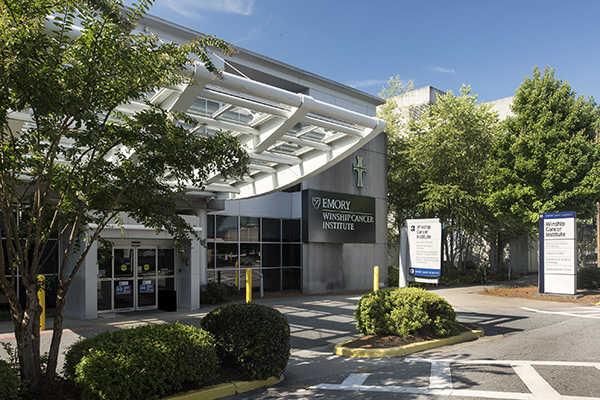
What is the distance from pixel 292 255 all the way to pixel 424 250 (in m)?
11.9

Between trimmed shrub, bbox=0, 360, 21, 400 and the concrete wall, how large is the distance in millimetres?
16839

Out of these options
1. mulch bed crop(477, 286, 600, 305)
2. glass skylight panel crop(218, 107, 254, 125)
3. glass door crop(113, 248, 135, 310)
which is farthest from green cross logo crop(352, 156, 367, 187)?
glass door crop(113, 248, 135, 310)

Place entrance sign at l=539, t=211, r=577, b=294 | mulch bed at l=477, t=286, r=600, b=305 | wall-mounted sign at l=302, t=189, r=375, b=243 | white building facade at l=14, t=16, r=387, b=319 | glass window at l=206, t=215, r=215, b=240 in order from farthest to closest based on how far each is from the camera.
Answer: wall-mounted sign at l=302, t=189, r=375, b=243
glass window at l=206, t=215, r=215, b=240
entrance sign at l=539, t=211, r=577, b=294
mulch bed at l=477, t=286, r=600, b=305
white building facade at l=14, t=16, r=387, b=319

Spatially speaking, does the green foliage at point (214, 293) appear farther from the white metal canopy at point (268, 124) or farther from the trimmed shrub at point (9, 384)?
the trimmed shrub at point (9, 384)

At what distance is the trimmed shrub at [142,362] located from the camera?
225 inches

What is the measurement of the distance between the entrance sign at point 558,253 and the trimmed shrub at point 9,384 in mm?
20156

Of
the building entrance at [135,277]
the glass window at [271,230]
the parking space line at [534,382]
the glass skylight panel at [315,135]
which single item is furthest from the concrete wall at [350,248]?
the parking space line at [534,382]

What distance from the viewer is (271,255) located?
2247 cm

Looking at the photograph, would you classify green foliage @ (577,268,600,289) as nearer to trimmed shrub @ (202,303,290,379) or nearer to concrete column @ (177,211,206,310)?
concrete column @ (177,211,206,310)


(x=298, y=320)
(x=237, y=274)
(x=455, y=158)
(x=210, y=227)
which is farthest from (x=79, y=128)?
(x=455, y=158)

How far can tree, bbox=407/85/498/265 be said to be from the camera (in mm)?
27109

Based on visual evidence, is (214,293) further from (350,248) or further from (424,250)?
(424,250)

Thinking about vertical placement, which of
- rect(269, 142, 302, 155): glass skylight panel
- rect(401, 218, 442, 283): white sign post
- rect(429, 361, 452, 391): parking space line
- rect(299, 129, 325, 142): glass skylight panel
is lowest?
rect(429, 361, 452, 391): parking space line

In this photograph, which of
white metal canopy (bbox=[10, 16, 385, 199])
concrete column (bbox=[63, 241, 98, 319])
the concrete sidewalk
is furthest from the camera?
concrete column (bbox=[63, 241, 98, 319])
